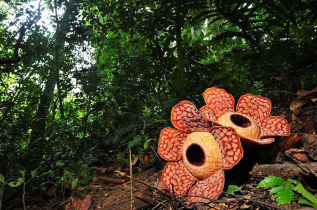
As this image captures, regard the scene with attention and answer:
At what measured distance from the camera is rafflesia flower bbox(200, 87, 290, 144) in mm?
1436

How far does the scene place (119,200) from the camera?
6.11 ft

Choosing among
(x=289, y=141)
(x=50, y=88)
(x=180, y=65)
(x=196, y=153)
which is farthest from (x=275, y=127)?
(x=50, y=88)

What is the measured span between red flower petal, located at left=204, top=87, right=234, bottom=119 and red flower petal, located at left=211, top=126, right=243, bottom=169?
0.27m

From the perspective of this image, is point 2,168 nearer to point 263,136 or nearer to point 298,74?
point 263,136

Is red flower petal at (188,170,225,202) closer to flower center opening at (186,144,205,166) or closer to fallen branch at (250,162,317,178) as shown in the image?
flower center opening at (186,144,205,166)

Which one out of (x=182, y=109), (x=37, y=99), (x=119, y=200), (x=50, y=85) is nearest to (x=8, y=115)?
(x=37, y=99)

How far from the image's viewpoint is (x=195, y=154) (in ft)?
4.90

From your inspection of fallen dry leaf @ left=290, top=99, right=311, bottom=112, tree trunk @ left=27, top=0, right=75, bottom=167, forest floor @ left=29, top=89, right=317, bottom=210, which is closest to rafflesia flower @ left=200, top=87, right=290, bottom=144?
forest floor @ left=29, top=89, right=317, bottom=210

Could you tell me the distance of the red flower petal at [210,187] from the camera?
48.5 inches

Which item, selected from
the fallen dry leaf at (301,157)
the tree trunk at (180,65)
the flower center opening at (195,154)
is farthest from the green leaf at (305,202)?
the tree trunk at (180,65)

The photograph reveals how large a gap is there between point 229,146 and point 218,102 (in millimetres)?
421

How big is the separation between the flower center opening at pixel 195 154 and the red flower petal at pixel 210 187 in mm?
129

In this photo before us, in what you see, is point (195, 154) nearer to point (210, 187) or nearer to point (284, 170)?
point (210, 187)

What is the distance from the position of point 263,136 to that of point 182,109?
1.77 ft
